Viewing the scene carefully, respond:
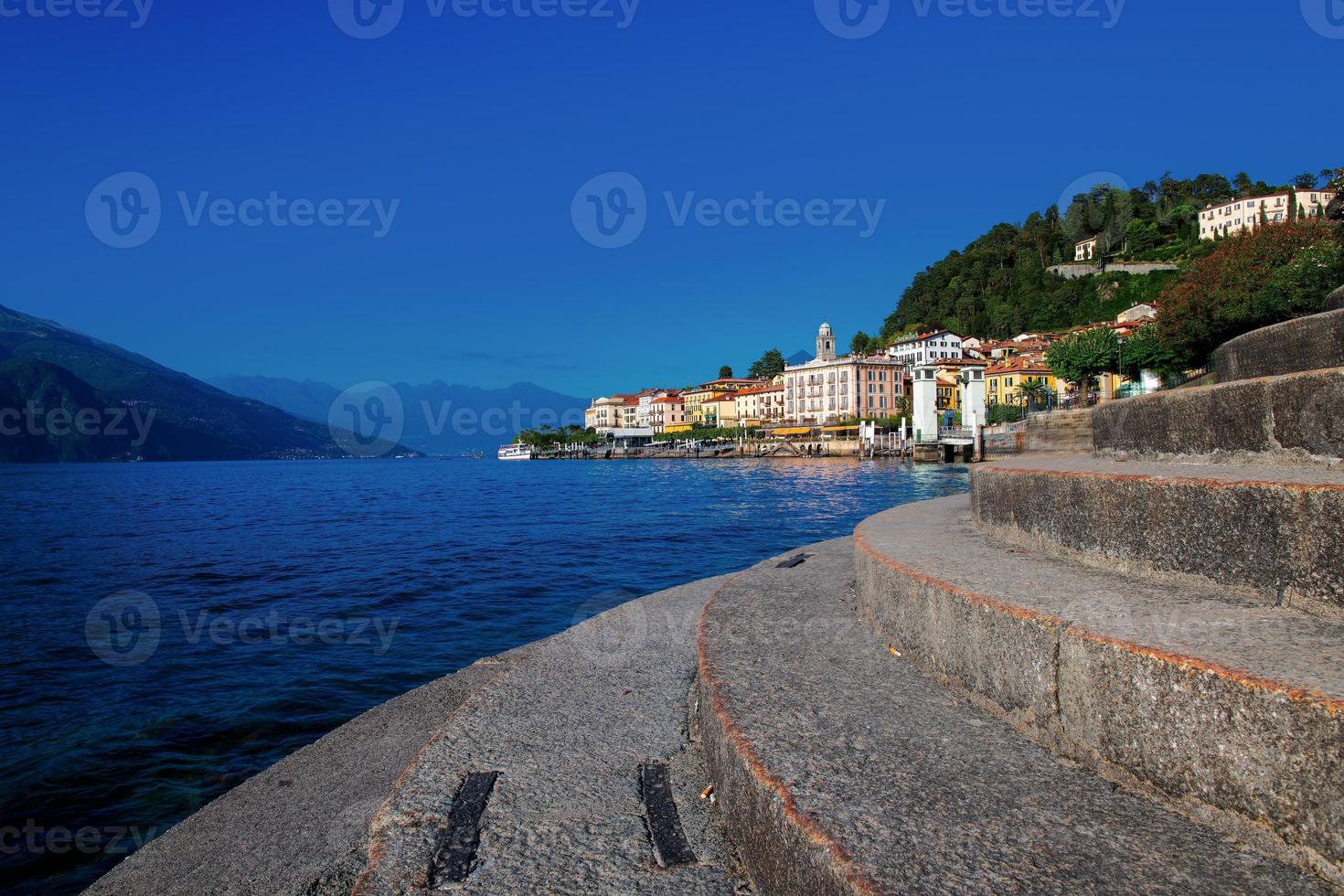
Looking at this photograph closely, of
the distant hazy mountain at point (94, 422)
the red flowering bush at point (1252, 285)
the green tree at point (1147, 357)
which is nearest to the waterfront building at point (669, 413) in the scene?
the green tree at point (1147, 357)

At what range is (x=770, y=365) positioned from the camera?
5910 inches

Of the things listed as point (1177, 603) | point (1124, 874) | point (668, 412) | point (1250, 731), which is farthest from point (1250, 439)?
point (668, 412)

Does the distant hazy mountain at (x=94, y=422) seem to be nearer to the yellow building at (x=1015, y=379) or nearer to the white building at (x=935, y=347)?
the white building at (x=935, y=347)

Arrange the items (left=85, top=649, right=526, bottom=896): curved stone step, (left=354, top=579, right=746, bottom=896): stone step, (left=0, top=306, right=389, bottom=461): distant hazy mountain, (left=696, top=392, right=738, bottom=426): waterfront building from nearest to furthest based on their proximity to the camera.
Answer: (left=354, top=579, right=746, bottom=896): stone step < (left=85, top=649, right=526, bottom=896): curved stone step < (left=696, top=392, right=738, bottom=426): waterfront building < (left=0, top=306, right=389, bottom=461): distant hazy mountain

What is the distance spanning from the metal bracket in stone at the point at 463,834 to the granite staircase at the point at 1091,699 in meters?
0.85

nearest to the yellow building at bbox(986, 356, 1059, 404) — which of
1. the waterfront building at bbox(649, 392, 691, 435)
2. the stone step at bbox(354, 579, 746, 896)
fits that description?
the waterfront building at bbox(649, 392, 691, 435)

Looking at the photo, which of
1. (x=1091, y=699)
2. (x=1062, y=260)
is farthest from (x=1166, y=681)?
(x=1062, y=260)

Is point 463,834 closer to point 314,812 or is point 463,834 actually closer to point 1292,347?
point 314,812

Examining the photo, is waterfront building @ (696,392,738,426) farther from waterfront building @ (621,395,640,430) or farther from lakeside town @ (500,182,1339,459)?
waterfront building @ (621,395,640,430)

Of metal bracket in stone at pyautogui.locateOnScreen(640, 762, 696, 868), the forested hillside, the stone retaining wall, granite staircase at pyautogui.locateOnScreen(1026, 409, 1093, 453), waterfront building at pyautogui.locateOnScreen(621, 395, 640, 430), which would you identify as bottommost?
metal bracket in stone at pyautogui.locateOnScreen(640, 762, 696, 868)

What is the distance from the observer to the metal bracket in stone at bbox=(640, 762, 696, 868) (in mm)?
2258

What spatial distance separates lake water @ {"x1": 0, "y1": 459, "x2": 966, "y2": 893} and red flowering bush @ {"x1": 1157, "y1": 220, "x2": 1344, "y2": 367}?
40.0 feet

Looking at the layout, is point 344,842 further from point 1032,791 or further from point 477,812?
point 1032,791

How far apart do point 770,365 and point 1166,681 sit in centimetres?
15070
